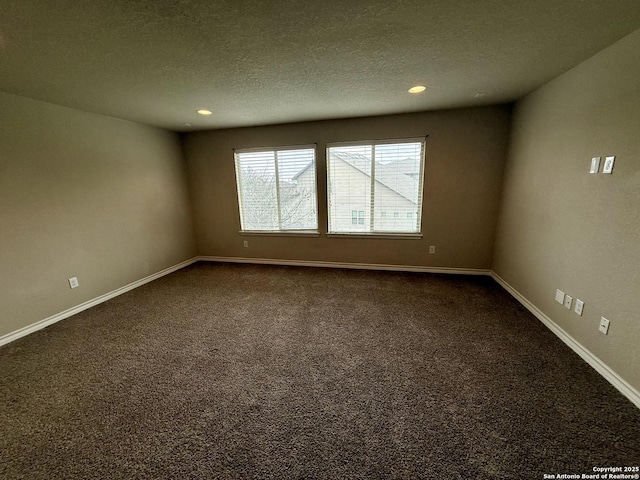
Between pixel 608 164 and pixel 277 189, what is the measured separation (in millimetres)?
3596

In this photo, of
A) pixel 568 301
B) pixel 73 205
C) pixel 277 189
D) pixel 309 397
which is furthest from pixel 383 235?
pixel 73 205

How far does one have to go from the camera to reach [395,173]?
3.44 meters

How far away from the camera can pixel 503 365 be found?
5.78 ft

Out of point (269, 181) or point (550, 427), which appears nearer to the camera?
point (550, 427)

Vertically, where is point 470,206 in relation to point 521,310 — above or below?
above

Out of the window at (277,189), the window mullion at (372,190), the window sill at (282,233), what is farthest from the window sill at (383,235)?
the window at (277,189)

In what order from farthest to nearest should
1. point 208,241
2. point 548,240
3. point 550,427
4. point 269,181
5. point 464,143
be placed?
point 208,241
point 269,181
point 464,143
point 548,240
point 550,427

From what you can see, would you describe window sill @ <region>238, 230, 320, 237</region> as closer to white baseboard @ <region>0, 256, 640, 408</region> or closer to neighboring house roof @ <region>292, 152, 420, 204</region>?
white baseboard @ <region>0, 256, 640, 408</region>

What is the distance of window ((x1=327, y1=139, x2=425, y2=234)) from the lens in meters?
3.38

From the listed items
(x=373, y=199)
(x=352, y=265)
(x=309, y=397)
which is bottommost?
(x=309, y=397)

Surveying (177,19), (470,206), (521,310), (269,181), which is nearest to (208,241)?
(269,181)

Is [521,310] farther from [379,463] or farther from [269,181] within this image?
[269,181]

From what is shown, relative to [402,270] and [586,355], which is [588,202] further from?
[402,270]

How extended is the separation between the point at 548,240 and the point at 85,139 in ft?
16.8
